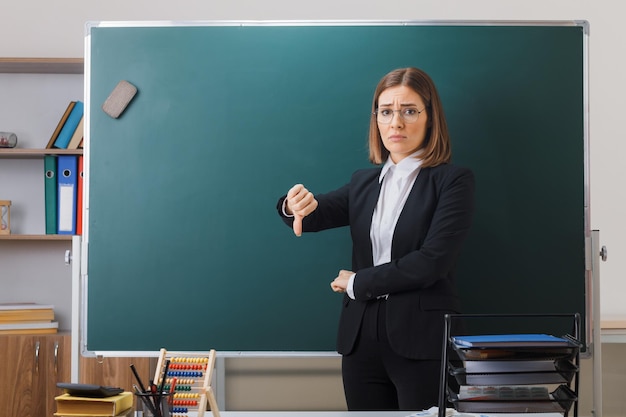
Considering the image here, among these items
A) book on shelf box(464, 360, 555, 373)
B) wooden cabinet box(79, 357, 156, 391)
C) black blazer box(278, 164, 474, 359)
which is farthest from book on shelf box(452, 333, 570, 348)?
wooden cabinet box(79, 357, 156, 391)

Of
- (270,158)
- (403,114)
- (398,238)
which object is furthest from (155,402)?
(403,114)

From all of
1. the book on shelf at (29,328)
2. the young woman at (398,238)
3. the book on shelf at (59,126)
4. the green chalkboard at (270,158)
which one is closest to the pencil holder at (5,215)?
the book on shelf at (59,126)

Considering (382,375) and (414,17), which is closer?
(382,375)

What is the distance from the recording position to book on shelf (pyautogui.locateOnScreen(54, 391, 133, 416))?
1588 mm

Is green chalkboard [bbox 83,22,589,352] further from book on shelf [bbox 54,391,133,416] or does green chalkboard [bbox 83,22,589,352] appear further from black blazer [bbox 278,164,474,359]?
book on shelf [bbox 54,391,133,416]

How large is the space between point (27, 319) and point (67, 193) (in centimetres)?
58

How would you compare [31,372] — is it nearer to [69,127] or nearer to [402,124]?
[69,127]

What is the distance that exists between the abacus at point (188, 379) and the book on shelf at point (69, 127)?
181cm

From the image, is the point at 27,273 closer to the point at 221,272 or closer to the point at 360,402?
the point at 221,272

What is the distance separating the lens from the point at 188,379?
1.85 metres

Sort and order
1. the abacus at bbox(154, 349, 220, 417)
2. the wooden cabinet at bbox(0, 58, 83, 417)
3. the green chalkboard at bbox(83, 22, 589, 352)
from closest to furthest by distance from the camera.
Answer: the abacus at bbox(154, 349, 220, 417), the green chalkboard at bbox(83, 22, 589, 352), the wooden cabinet at bbox(0, 58, 83, 417)

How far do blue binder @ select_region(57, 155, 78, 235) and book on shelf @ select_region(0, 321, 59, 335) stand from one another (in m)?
0.41

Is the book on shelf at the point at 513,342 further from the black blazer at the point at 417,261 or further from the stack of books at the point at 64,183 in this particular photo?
the stack of books at the point at 64,183

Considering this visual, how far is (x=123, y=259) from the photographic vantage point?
269 cm
